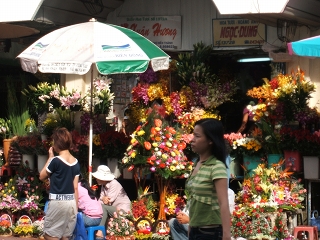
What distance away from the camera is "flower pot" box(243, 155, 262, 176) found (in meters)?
10.7

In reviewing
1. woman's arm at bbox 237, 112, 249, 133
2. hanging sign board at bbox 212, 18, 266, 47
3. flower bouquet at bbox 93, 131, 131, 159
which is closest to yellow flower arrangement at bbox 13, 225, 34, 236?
flower bouquet at bbox 93, 131, 131, 159

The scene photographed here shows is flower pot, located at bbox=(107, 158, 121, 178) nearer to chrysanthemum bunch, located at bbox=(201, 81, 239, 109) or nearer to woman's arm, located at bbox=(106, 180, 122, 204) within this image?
woman's arm, located at bbox=(106, 180, 122, 204)

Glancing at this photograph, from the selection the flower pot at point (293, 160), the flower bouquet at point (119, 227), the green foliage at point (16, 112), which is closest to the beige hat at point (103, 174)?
the flower bouquet at point (119, 227)

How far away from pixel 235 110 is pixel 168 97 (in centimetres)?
118

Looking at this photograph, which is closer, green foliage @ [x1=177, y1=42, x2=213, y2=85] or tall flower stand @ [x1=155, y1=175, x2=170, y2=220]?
tall flower stand @ [x1=155, y1=175, x2=170, y2=220]

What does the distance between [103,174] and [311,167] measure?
9.57 feet

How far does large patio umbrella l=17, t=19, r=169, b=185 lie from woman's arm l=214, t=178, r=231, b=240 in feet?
13.6

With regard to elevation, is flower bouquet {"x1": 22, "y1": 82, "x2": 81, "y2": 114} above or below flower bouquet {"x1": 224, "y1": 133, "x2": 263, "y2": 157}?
above

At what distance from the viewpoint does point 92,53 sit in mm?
9508

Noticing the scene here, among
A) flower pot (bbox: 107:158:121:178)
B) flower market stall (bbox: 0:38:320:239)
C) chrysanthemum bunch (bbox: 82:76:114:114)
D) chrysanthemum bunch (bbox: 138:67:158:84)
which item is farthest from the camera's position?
chrysanthemum bunch (bbox: 138:67:158:84)

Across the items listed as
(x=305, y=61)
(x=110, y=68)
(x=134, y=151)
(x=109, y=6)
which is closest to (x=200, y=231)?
(x=110, y=68)

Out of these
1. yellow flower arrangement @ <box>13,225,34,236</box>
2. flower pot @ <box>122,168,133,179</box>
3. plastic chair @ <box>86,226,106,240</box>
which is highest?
flower pot @ <box>122,168,133,179</box>

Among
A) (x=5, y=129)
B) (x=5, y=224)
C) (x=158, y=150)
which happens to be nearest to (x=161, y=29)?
(x=158, y=150)

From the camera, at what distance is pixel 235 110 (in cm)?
1204
